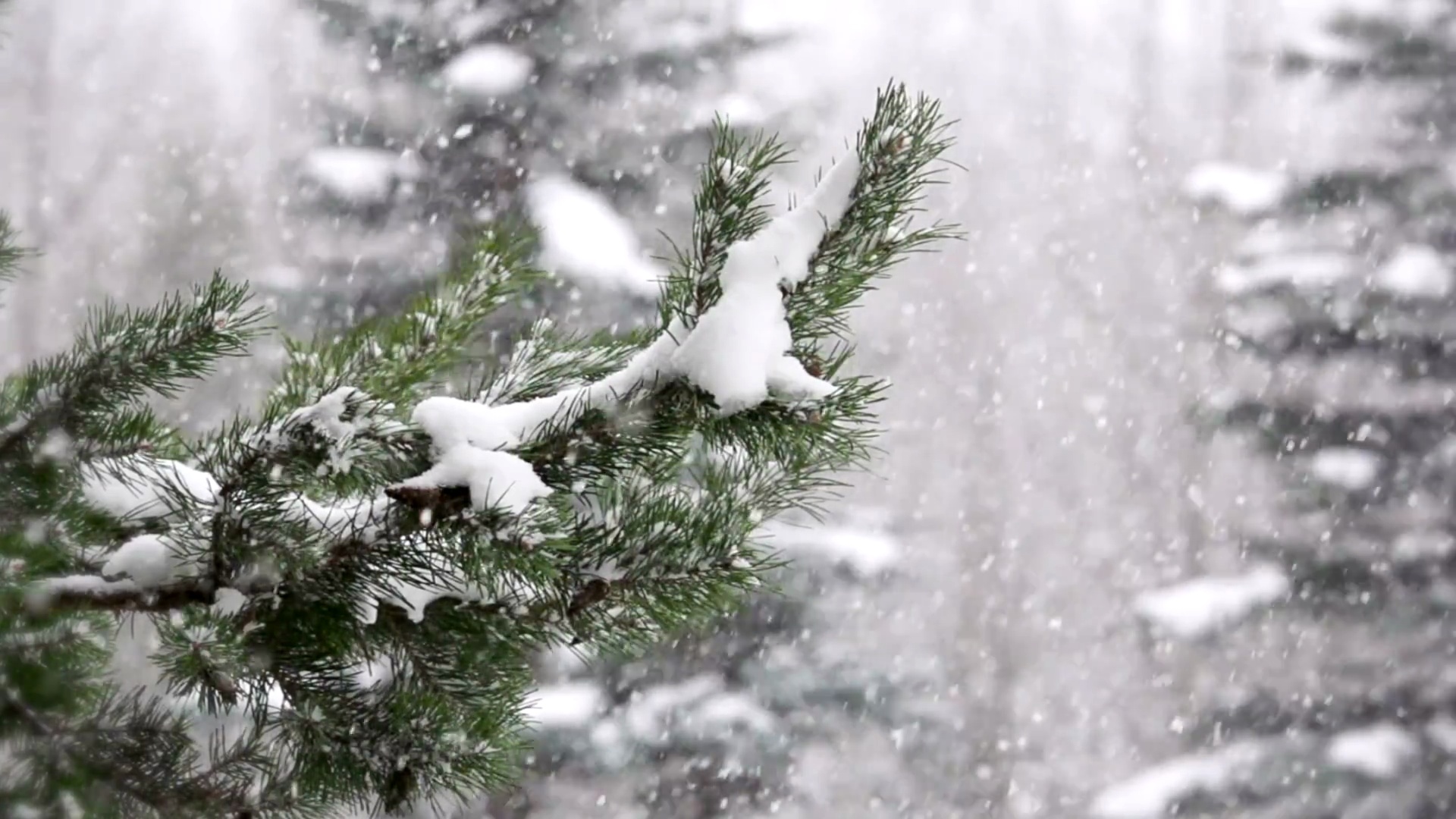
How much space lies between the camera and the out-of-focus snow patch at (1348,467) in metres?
3.40

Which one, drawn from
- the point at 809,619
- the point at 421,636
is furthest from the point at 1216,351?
the point at 421,636

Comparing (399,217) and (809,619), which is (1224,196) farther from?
(399,217)

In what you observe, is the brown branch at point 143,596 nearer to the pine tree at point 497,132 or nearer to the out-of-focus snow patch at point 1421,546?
the pine tree at point 497,132

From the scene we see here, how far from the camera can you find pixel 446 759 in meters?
0.52

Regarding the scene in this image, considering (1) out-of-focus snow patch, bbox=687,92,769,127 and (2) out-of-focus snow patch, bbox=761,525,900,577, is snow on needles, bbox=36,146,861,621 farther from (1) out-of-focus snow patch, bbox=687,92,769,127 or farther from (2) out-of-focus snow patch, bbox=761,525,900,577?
(2) out-of-focus snow patch, bbox=761,525,900,577

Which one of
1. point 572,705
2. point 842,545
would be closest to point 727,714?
point 572,705

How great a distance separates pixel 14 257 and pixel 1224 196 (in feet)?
13.0

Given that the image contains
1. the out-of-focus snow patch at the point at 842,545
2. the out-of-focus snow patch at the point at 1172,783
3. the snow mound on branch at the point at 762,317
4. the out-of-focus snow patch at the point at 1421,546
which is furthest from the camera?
the out-of-focus snow patch at the point at 1172,783

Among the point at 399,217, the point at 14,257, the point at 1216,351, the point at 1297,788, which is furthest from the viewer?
the point at 1216,351

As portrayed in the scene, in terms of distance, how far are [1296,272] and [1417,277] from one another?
31 centimetres

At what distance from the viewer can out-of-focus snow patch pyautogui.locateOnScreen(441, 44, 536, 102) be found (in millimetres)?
3078

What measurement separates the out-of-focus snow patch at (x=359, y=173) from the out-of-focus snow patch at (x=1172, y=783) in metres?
2.85

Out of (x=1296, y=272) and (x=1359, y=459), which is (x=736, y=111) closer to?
(x=1296, y=272)

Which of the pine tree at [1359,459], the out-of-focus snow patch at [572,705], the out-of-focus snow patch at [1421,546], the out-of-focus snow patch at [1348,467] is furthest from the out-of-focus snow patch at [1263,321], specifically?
the out-of-focus snow patch at [572,705]
